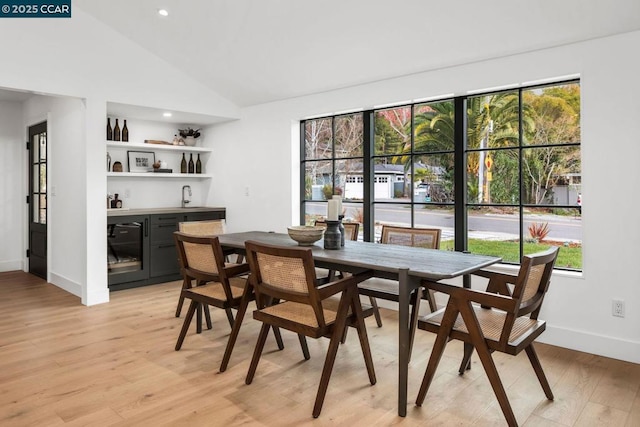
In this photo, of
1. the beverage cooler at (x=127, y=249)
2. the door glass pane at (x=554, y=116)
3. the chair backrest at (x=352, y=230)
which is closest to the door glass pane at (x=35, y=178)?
the beverage cooler at (x=127, y=249)

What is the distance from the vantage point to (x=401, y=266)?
94.9 inches

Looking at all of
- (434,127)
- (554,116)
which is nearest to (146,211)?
(434,127)

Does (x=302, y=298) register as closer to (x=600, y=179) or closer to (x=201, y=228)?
(x=201, y=228)

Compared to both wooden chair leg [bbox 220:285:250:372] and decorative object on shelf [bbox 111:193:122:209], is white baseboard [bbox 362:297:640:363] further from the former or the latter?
decorative object on shelf [bbox 111:193:122:209]

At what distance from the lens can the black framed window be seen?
12.8ft

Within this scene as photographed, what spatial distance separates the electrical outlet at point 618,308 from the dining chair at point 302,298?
1.80 metres

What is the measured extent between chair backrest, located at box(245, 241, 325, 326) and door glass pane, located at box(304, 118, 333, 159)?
263cm

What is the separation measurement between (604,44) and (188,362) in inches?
142

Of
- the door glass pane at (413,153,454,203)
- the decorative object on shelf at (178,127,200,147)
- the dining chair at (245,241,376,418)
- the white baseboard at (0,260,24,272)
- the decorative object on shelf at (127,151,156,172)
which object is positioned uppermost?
the decorative object on shelf at (178,127,200,147)

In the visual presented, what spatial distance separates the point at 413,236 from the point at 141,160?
3921mm

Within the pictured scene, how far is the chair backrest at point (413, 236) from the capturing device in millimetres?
3373

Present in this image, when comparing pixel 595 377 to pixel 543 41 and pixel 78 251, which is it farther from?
pixel 78 251

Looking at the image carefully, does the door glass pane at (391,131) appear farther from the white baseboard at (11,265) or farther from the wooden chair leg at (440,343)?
the white baseboard at (11,265)

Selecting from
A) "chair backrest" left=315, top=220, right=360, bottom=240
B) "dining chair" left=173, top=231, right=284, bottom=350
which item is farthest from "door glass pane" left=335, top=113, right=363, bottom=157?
"dining chair" left=173, top=231, right=284, bottom=350
